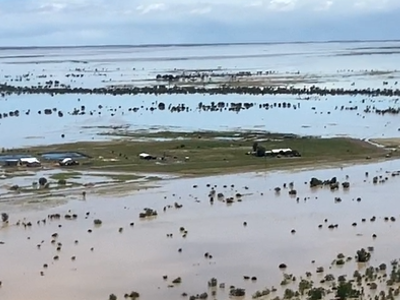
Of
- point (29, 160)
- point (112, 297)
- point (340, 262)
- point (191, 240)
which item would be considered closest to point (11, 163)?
point (29, 160)

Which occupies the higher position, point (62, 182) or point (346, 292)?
point (62, 182)

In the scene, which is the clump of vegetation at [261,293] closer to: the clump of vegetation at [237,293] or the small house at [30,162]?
the clump of vegetation at [237,293]

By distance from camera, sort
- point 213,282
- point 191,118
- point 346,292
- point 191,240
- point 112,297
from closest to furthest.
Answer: point 346,292 < point 112,297 < point 213,282 < point 191,240 < point 191,118

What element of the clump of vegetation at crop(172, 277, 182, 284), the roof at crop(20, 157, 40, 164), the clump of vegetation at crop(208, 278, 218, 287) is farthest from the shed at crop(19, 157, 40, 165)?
the clump of vegetation at crop(208, 278, 218, 287)

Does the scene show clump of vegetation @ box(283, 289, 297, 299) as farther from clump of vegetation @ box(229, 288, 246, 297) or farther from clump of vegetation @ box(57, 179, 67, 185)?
clump of vegetation @ box(57, 179, 67, 185)

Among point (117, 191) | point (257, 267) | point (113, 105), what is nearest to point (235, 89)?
point (113, 105)

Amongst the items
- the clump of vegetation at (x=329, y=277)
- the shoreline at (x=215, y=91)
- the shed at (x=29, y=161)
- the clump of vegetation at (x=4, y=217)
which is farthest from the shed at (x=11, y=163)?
the shoreline at (x=215, y=91)

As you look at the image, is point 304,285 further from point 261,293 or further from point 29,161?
point 29,161

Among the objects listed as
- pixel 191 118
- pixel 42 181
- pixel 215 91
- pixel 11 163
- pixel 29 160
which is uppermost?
pixel 215 91

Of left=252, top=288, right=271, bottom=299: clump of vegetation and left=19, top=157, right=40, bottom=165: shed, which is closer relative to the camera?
left=252, top=288, right=271, bottom=299: clump of vegetation
